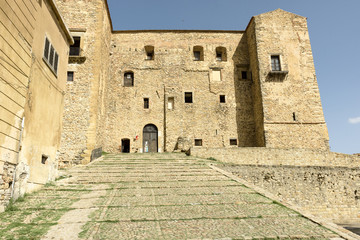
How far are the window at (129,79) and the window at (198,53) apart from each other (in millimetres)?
5139

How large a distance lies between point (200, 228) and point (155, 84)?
15.4 m

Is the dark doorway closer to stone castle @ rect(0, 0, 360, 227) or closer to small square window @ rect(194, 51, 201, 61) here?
stone castle @ rect(0, 0, 360, 227)

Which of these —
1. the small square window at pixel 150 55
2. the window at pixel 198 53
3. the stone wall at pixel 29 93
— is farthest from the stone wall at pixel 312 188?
the small square window at pixel 150 55

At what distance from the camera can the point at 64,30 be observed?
336 inches

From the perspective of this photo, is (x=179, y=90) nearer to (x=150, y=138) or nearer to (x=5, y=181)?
(x=150, y=138)

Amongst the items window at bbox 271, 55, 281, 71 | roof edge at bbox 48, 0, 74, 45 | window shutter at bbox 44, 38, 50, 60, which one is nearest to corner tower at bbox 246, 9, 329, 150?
window at bbox 271, 55, 281, 71

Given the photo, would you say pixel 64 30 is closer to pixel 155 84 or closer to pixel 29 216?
pixel 29 216

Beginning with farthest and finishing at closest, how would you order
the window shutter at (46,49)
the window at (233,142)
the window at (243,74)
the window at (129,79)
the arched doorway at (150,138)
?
the window at (243,74)
the window at (129,79)
the window at (233,142)
the arched doorway at (150,138)
the window shutter at (46,49)

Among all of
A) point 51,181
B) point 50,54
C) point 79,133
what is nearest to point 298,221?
point 51,181

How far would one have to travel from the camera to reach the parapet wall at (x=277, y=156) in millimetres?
13258

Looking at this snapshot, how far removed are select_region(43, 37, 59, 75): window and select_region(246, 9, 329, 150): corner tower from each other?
42.6 feet

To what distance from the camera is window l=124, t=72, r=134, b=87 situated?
745 inches

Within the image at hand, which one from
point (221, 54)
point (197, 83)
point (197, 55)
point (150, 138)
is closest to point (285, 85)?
point (221, 54)

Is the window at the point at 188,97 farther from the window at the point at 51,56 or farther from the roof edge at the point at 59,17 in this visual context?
the window at the point at 51,56
